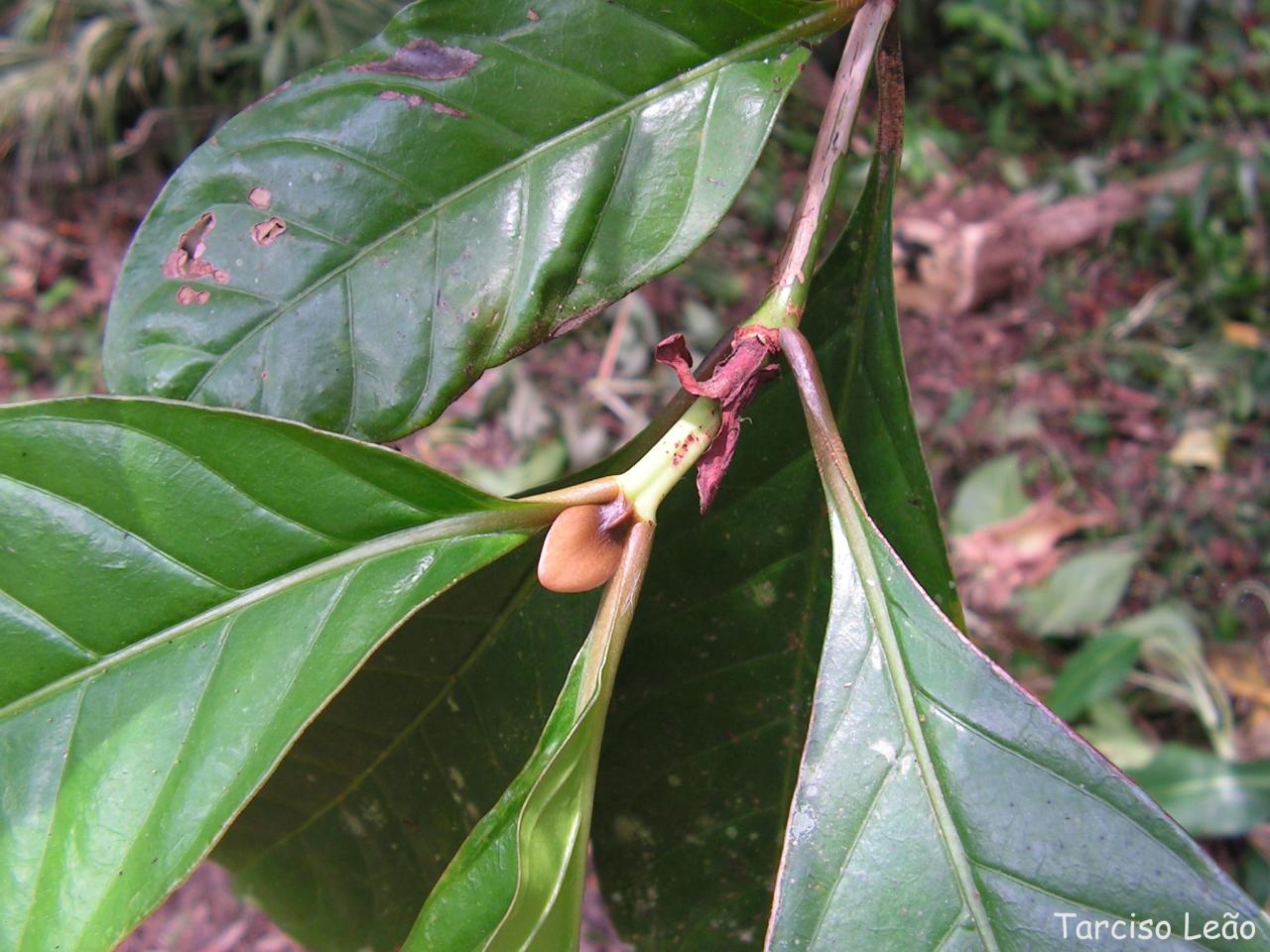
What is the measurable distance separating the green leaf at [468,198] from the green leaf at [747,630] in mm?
208

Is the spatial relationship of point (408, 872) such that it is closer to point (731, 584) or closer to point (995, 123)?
point (731, 584)

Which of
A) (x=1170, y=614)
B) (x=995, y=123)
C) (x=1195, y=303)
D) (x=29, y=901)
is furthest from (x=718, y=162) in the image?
(x=995, y=123)

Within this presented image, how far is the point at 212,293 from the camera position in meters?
0.72

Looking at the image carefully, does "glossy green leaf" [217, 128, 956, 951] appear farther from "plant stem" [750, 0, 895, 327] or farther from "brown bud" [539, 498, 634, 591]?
"brown bud" [539, 498, 634, 591]

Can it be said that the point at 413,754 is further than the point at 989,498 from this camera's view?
No

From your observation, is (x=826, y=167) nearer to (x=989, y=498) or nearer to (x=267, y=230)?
(x=267, y=230)

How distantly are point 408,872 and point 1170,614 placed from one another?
2.02m

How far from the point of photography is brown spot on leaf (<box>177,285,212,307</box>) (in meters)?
0.72

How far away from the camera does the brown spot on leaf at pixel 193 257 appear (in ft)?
2.38

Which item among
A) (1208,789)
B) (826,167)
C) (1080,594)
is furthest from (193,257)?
(1080,594)

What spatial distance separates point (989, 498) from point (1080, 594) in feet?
1.18

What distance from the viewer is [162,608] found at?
23.3 inches

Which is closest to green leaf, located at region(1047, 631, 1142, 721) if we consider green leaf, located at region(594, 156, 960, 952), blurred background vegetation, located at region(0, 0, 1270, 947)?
blurred background vegetation, located at region(0, 0, 1270, 947)

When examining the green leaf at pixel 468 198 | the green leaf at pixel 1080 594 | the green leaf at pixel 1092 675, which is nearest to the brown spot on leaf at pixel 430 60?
the green leaf at pixel 468 198
